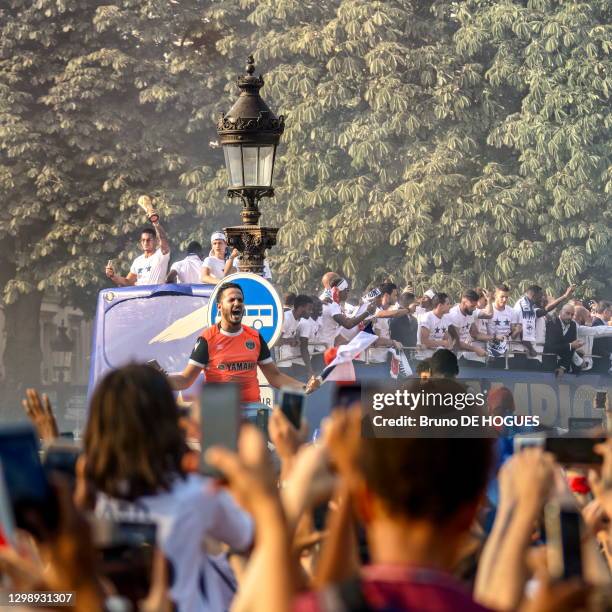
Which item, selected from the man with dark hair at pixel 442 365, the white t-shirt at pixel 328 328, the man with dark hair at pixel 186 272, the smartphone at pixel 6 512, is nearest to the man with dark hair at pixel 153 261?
the man with dark hair at pixel 186 272

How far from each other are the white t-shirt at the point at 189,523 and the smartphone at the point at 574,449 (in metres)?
0.78

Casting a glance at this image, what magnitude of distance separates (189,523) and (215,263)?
12.7m

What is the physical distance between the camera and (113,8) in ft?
117

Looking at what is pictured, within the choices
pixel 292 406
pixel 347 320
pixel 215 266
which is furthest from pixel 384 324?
pixel 292 406

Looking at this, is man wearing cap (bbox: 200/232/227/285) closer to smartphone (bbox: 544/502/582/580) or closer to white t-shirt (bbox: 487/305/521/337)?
white t-shirt (bbox: 487/305/521/337)

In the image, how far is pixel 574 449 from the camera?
439 cm

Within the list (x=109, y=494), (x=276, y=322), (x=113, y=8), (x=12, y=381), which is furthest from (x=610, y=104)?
(x=109, y=494)

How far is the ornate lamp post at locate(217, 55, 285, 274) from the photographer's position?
1230 centimetres

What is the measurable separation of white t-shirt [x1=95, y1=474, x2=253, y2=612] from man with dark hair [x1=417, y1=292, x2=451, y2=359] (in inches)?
641

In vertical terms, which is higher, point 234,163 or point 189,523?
point 234,163

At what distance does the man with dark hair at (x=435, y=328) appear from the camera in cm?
2064

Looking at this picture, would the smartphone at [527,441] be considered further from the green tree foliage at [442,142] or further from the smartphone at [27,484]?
the green tree foliage at [442,142]

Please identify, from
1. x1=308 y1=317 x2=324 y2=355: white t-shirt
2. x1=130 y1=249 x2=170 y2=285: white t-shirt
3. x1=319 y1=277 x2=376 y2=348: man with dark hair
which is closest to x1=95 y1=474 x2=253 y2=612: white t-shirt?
x1=130 y1=249 x2=170 y2=285: white t-shirt

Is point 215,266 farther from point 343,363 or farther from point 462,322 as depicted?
point 343,363
